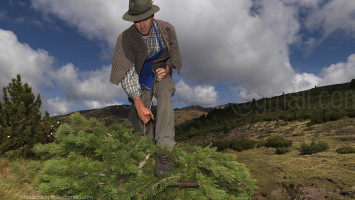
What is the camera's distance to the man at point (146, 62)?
9.70ft

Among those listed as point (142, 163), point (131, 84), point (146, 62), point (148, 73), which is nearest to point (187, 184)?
point (142, 163)

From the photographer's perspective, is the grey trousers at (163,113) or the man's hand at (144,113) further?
the man's hand at (144,113)

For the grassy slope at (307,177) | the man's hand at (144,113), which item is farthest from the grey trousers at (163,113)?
the grassy slope at (307,177)

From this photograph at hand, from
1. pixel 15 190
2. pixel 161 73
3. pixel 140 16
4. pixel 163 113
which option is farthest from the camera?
pixel 161 73

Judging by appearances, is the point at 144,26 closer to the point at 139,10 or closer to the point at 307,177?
the point at 139,10

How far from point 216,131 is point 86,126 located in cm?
2288

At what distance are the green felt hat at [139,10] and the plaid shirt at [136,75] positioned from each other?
1.19ft

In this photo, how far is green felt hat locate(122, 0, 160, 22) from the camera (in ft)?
9.15

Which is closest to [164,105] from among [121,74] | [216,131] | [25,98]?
[121,74]

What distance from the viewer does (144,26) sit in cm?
299

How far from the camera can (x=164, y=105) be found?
9.00ft

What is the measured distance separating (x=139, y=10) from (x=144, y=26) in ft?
0.78

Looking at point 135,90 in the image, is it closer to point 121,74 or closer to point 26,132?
point 121,74

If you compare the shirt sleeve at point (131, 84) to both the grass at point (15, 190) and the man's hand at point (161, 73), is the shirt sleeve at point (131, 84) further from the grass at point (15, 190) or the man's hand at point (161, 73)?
the grass at point (15, 190)
